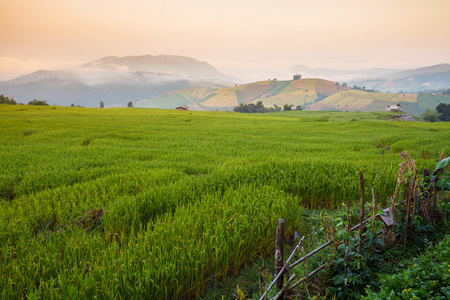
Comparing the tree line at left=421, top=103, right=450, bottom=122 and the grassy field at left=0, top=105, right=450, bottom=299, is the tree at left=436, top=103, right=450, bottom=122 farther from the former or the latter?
the grassy field at left=0, top=105, right=450, bottom=299

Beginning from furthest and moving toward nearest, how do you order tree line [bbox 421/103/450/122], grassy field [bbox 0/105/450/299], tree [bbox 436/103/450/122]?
1. tree [bbox 436/103/450/122]
2. tree line [bbox 421/103/450/122]
3. grassy field [bbox 0/105/450/299]

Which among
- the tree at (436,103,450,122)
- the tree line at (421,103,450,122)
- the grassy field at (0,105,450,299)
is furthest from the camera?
the tree at (436,103,450,122)

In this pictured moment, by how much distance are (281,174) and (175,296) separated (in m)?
4.17

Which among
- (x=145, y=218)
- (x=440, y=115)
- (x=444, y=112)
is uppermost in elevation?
(x=444, y=112)

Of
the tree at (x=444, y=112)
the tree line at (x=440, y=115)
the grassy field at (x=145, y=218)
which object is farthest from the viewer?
the tree at (x=444, y=112)

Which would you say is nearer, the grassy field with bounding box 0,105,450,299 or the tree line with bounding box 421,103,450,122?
the grassy field with bounding box 0,105,450,299

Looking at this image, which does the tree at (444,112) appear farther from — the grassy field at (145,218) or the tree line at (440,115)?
the grassy field at (145,218)

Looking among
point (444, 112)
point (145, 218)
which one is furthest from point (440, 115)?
point (145, 218)

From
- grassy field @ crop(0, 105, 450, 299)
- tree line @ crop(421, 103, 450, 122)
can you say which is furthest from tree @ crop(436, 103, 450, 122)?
grassy field @ crop(0, 105, 450, 299)

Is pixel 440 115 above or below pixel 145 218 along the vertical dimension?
below

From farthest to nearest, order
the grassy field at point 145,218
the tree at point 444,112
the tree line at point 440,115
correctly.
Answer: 1. the tree at point 444,112
2. the tree line at point 440,115
3. the grassy field at point 145,218

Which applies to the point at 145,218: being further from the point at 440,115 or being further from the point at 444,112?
the point at 444,112

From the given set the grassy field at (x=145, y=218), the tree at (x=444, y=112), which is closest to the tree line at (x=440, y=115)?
the tree at (x=444, y=112)

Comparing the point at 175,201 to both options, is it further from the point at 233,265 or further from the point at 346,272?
the point at 346,272
